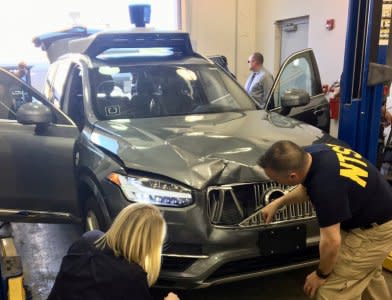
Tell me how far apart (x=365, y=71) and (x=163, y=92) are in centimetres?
172

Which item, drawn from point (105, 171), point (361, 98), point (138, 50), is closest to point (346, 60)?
point (361, 98)

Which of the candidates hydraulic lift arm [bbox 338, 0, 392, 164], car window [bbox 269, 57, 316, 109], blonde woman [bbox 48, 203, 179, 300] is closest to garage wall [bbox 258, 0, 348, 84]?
car window [bbox 269, 57, 316, 109]

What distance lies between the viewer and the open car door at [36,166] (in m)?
3.69

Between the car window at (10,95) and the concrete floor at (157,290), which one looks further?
the car window at (10,95)

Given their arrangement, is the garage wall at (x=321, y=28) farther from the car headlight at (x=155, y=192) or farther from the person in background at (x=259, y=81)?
the car headlight at (x=155, y=192)

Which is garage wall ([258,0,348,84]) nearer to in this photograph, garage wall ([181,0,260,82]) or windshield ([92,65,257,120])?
garage wall ([181,0,260,82])

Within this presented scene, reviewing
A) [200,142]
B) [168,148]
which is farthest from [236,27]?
[168,148]

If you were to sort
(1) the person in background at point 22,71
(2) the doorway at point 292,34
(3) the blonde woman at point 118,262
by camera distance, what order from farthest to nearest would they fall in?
(2) the doorway at point 292,34 < (1) the person in background at point 22,71 < (3) the blonde woman at point 118,262

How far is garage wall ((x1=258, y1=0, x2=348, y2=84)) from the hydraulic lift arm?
192 inches

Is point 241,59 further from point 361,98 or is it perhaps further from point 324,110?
point 361,98

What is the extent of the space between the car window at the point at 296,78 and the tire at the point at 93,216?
2.19m

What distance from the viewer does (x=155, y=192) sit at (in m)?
2.85

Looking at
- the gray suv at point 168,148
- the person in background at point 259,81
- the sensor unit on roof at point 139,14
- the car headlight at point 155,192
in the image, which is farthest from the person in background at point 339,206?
the person in background at point 259,81

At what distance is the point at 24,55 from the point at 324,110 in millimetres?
8168
